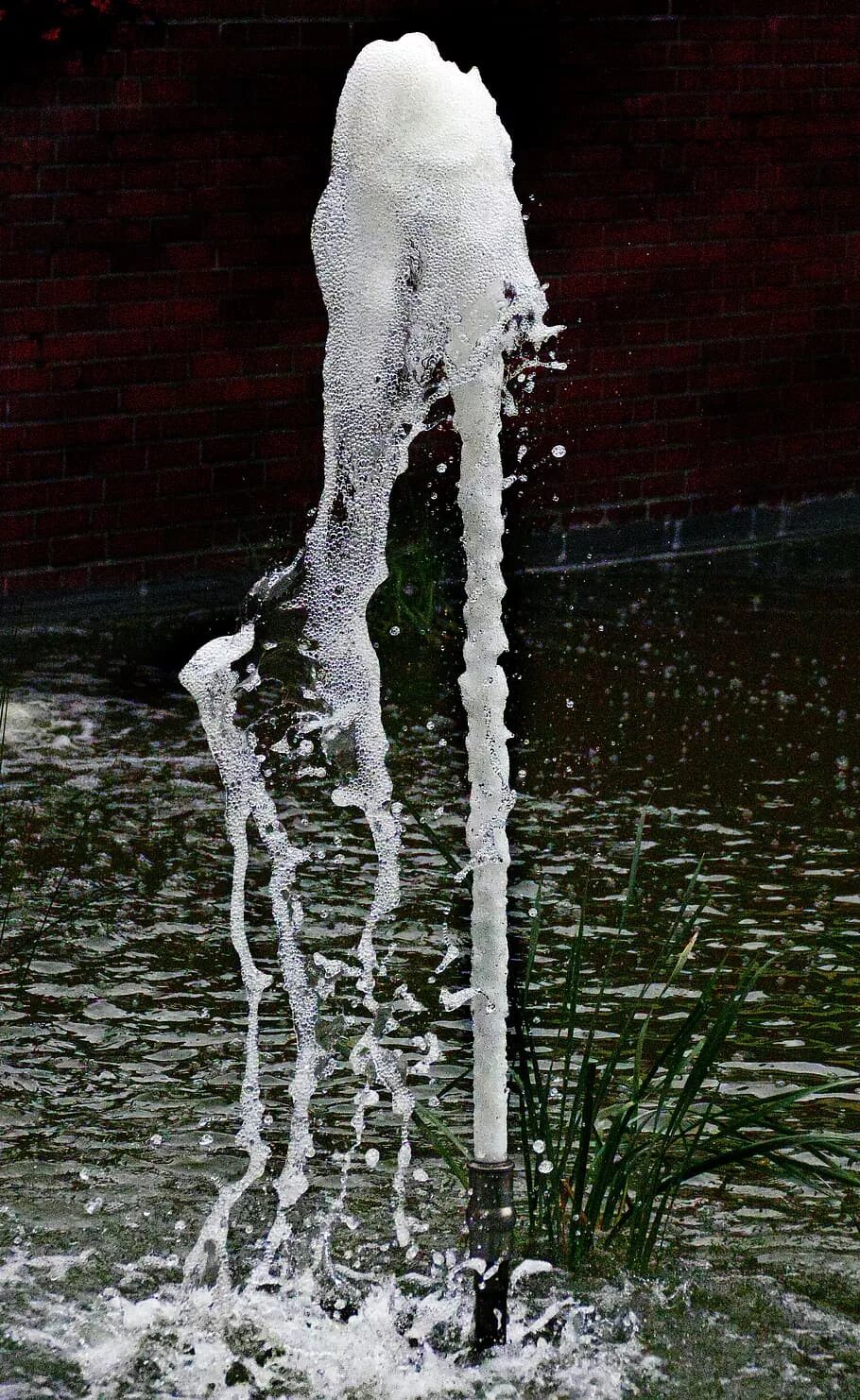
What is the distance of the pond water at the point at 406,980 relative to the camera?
309cm

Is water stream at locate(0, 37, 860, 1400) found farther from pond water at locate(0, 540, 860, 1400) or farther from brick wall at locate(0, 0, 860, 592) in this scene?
brick wall at locate(0, 0, 860, 592)

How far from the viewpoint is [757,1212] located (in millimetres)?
3520

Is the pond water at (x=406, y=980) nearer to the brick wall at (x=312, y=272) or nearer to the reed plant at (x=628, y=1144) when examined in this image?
the reed plant at (x=628, y=1144)

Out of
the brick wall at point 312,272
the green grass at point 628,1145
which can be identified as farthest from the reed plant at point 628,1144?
the brick wall at point 312,272

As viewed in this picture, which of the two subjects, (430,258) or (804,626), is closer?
(430,258)

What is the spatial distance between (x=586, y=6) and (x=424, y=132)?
6.13m

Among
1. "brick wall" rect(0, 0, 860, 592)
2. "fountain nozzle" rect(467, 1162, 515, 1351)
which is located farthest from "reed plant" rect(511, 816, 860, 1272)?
"brick wall" rect(0, 0, 860, 592)

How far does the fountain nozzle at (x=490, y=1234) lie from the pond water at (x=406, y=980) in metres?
0.08

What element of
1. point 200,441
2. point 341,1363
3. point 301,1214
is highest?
point 200,441

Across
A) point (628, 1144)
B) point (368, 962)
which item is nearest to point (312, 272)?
point (368, 962)

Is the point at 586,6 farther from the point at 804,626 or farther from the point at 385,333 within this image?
the point at 385,333

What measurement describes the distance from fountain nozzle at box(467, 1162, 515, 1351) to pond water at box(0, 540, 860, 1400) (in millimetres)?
→ 77

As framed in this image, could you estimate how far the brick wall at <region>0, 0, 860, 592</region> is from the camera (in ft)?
24.4

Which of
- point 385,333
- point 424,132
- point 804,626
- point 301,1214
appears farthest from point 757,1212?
point 804,626
